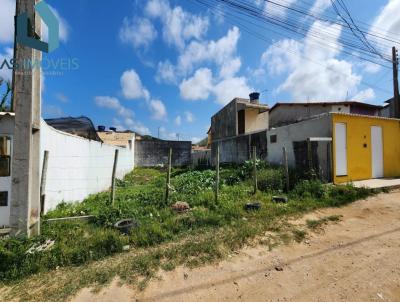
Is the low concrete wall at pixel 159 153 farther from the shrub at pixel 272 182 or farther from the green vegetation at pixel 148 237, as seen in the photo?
the green vegetation at pixel 148 237

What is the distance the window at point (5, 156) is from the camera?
14.4ft

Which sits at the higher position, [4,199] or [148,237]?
[4,199]

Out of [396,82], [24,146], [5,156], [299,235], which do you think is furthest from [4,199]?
[396,82]

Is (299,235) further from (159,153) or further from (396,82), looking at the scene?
(159,153)

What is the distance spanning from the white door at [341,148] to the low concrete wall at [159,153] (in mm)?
16303

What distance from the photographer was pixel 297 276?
10.0ft

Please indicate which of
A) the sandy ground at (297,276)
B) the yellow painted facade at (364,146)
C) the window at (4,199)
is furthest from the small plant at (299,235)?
the window at (4,199)

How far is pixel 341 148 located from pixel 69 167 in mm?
8946

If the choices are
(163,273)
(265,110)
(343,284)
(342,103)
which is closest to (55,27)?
(163,273)

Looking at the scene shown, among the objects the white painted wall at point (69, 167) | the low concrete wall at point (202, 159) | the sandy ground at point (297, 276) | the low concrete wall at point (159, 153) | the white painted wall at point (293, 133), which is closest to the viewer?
the sandy ground at point (297, 276)

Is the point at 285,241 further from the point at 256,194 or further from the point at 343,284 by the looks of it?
the point at 256,194

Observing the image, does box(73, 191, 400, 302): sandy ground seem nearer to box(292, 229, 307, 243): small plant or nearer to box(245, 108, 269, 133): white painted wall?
box(292, 229, 307, 243): small plant

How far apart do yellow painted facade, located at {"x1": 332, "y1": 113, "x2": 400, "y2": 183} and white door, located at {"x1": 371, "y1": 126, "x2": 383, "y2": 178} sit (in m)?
0.20

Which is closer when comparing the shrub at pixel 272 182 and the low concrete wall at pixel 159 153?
the shrub at pixel 272 182
